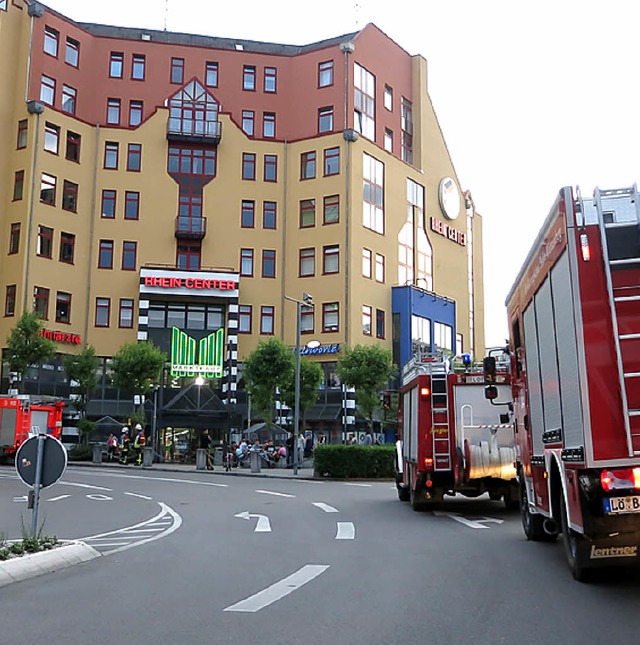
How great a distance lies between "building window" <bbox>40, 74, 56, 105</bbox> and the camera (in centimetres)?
5447

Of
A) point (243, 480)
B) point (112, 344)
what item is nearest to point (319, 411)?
point (112, 344)

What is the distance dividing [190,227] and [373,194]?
12.5m

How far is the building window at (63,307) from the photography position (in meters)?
52.7

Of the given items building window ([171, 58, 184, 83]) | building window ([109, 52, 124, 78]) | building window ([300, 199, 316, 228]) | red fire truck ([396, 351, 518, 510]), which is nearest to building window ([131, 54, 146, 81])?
building window ([109, 52, 124, 78])

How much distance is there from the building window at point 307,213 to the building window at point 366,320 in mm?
6802

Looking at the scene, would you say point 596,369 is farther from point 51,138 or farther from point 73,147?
point 73,147

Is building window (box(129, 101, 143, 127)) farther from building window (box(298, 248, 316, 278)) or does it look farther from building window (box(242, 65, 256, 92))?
building window (box(298, 248, 316, 278))

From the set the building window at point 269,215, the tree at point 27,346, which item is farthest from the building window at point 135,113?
the tree at point 27,346

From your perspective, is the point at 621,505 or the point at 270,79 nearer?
the point at 621,505

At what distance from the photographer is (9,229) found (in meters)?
52.3

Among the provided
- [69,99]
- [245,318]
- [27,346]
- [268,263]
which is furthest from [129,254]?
[27,346]

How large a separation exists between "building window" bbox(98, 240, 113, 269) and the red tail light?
166ft

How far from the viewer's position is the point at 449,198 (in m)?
65.5

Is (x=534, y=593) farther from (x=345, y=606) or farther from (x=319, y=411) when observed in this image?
(x=319, y=411)
